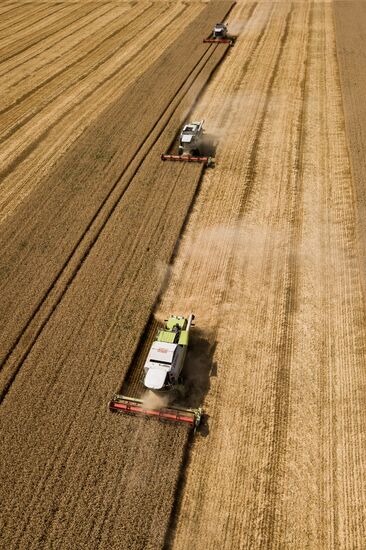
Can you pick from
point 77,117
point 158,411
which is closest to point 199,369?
point 158,411

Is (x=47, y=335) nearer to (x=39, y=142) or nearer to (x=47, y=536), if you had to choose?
(x=47, y=536)

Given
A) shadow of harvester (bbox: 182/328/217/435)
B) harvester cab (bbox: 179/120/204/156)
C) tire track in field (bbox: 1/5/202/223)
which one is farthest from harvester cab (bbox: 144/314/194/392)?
harvester cab (bbox: 179/120/204/156)

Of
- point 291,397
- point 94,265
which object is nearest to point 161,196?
point 94,265

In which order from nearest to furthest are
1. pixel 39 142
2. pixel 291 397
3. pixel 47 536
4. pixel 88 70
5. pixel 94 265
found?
pixel 47 536
pixel 291 397
pixel 94 265
pixel 39 142
pixel 88 70

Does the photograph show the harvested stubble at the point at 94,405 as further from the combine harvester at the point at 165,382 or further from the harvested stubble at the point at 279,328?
the harvested stubble at the point at 279,328

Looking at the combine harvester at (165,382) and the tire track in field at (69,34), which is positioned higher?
the tire track in field at (69,34)

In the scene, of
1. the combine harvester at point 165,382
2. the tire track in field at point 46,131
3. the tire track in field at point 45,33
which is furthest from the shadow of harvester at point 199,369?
the tire track in field at point 45,33

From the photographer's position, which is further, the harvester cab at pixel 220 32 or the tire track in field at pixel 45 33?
the tire track in field at pixel 45 33

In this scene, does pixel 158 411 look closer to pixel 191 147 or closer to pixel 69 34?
pixel 191 147
